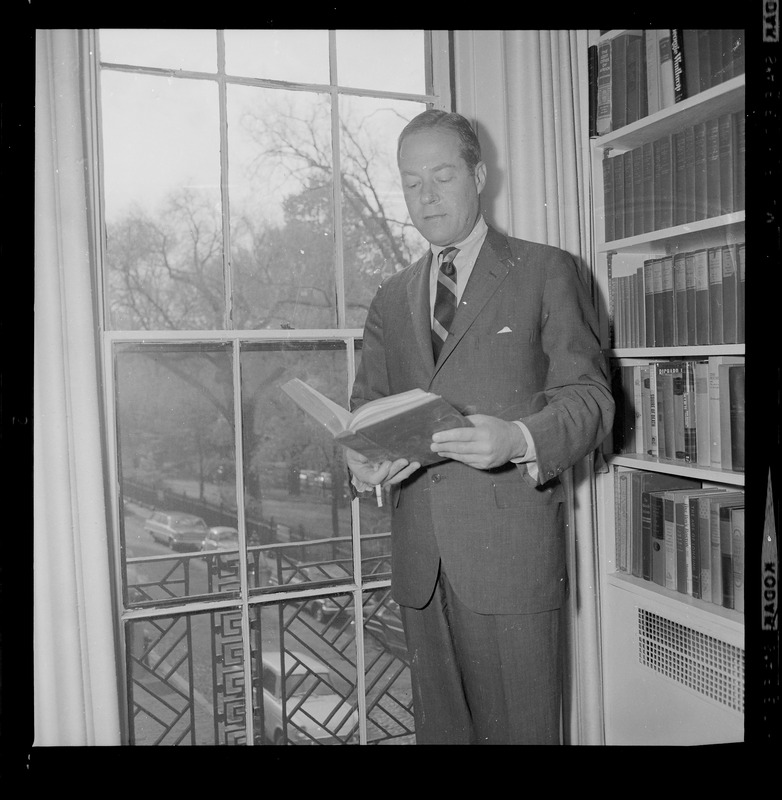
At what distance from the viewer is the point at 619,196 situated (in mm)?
1789

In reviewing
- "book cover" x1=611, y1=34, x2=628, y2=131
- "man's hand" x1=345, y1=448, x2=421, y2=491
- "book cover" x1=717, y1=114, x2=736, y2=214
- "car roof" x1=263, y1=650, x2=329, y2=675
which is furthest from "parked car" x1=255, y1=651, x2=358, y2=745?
"book cover" x1=611, y1=34, x2=628, y2=131

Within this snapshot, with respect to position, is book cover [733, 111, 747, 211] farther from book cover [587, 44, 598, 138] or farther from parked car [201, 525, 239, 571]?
parked car [201, 525, 239, 571]

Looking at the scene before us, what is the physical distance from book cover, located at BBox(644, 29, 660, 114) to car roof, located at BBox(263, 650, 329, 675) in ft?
5.36

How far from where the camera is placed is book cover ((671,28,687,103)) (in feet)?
5.32

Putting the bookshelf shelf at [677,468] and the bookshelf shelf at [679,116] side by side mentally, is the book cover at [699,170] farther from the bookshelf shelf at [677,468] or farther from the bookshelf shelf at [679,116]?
the bookshelf shelf at [677,468]

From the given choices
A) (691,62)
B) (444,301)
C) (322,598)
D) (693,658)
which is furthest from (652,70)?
(322,598)

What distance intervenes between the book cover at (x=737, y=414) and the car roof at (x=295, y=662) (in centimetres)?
113

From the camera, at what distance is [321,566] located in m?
1.78

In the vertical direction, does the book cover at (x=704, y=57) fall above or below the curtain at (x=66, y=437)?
above

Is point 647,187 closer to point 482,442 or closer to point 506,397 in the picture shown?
point 506,397

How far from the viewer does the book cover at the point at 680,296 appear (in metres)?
1.66

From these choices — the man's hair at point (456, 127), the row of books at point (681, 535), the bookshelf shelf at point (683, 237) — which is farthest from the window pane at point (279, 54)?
the row of books at point (681, 535)
